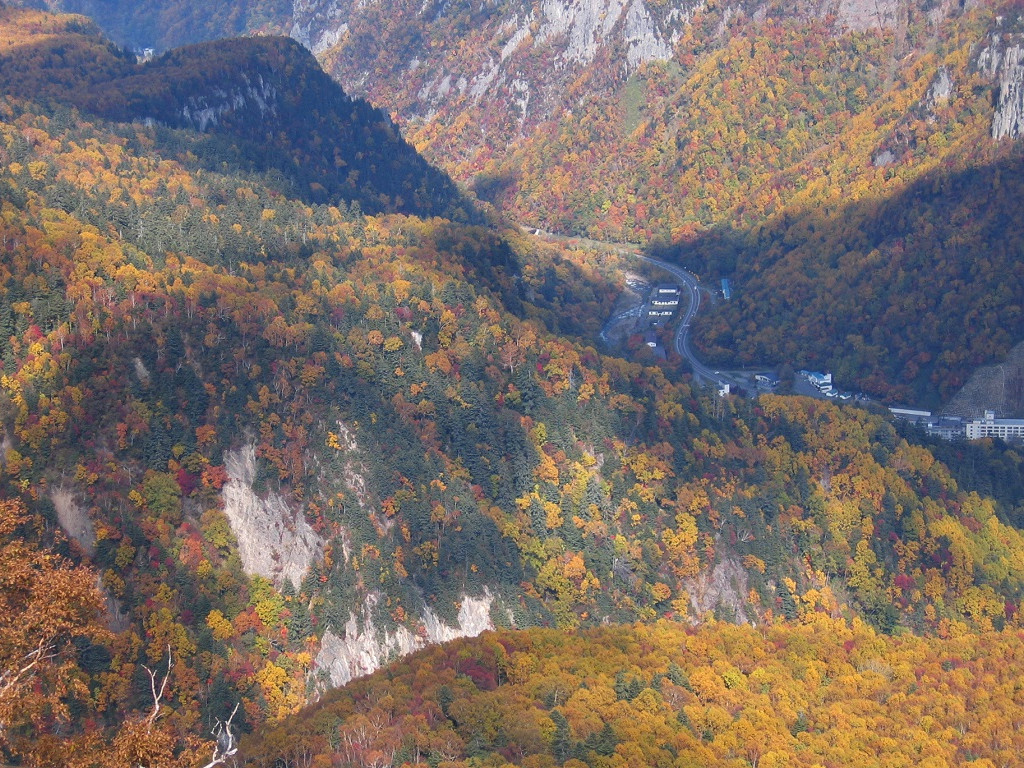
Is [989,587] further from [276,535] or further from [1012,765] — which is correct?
[276,535]

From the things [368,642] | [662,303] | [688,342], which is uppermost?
[688,342]

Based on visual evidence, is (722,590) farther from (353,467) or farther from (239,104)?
(239,104)

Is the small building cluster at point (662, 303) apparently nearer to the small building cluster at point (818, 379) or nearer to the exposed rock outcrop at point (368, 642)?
the small building cluster at point (818, 379)


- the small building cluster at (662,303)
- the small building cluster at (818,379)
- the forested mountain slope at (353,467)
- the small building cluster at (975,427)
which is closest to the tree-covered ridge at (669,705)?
the forested mountain slope at (353,467)

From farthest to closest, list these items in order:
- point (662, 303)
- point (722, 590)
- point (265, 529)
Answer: point (662, 303)
point (722, 590)
point (265, 529)

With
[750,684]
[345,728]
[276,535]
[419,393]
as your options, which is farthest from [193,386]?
[750,684]

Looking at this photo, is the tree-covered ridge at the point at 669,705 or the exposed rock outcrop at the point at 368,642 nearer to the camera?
the tree-covered ridge at the point at 669,705

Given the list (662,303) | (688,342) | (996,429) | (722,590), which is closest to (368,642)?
(722,590)
